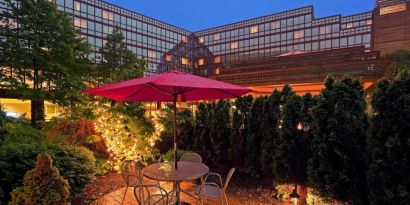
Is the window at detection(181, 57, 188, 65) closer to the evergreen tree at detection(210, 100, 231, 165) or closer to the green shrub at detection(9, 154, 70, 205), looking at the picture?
the evergreen tree at detection(210, 100, 231, 165)

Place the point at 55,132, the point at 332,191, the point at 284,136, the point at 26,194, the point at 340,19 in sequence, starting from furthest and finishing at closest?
the point at 340,19 → the point at 55,132 → the point at 284,136 → the point at 332,191 → the point at 26,194

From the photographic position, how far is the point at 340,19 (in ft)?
147

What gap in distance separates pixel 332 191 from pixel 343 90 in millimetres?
1651

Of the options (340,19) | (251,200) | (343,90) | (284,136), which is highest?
(340,19)

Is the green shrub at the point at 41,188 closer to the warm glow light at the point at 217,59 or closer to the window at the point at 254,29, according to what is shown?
the window at the point at 254,29

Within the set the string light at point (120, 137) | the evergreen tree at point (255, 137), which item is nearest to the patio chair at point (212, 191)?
the evergreen tree at point (255, 137)

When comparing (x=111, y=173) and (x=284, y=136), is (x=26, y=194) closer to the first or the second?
(x=111, y=173)

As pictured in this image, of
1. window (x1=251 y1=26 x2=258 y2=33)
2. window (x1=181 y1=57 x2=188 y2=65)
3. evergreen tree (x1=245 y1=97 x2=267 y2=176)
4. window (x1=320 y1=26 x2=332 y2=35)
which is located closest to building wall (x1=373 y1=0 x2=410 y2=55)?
window (x1=320 y1=26 x2=332 y2=35)

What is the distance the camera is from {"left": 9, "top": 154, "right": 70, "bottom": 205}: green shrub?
3656 mm


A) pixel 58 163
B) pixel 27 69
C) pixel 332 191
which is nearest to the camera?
pixel 332 191

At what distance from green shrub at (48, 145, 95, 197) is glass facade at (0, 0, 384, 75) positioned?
35.9 m

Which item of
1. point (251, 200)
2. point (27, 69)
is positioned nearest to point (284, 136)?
point (251, 200)

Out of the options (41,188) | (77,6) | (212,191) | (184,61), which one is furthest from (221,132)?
(184,61)

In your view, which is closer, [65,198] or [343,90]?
[65,198]
